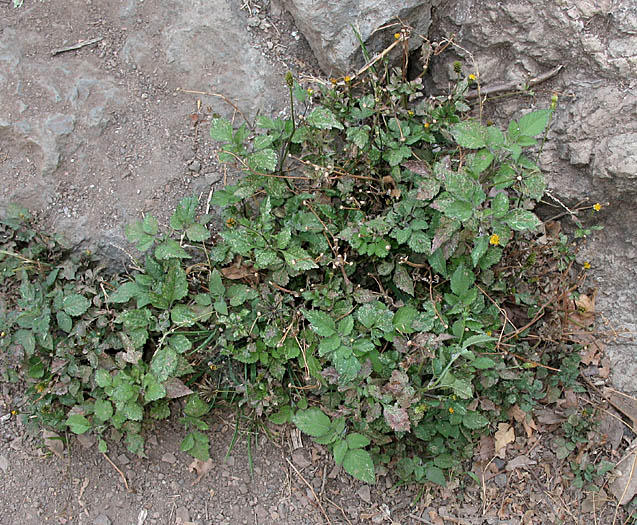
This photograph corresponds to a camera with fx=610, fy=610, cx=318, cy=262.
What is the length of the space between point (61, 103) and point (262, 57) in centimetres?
100

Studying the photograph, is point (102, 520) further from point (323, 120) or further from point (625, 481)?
point (625, 481)

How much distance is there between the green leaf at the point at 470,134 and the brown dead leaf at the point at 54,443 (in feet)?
7.16

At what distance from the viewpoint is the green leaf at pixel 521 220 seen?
7.69 ft

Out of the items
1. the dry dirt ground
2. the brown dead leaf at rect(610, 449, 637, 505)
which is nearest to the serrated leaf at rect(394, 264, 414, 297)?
the dry dirt ground

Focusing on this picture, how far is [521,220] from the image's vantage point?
2.36m

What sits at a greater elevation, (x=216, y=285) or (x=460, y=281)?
(x=216, y=285)

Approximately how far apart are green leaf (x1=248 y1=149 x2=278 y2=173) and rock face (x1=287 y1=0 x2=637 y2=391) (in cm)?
68

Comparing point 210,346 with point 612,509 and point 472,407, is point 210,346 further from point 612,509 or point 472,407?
point 612,509

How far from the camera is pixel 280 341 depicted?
8.59 ft

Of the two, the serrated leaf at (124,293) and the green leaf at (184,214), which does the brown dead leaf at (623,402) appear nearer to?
the green leaf at (184,214)

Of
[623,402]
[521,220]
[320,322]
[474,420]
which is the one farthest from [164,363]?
[623,402]

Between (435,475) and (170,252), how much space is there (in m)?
1.51

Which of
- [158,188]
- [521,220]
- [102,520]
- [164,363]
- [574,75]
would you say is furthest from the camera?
[158,188]

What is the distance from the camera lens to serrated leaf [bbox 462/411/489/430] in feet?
8.54
